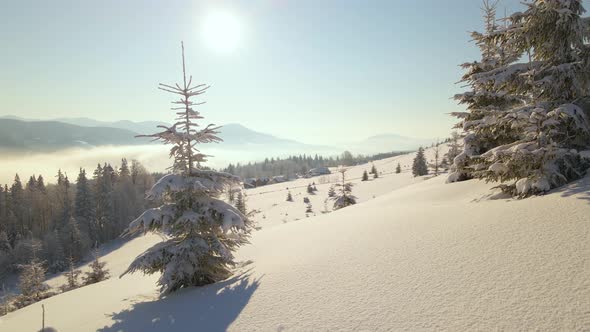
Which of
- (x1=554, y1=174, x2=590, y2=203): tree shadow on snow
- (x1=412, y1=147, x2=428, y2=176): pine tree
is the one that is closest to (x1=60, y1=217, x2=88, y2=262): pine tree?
(x1=554, y1=174, x2=590, y2=203): tree shadow on snow

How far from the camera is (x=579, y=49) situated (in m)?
6.54

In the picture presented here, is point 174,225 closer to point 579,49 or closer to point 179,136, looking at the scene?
point 179,136

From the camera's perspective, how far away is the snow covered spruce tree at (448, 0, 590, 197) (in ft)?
19.7

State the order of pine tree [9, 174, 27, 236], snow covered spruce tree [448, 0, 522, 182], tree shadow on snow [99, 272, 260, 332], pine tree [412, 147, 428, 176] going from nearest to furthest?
tree shadow on snow [99, 272, 260, 332]
snow covered spruce tree [448, 0, 522, 182]
pine tree [9, 174, 27, 236]
pine tree [412, 147, 428, 176]

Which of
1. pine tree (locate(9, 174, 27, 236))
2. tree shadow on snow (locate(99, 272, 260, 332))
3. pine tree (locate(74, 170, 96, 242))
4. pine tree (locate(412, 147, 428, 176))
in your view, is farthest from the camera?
pine tree (locate(412, 147, 428, 176))

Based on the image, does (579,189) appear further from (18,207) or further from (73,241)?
(18,207)

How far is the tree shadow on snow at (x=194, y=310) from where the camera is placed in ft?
15.5

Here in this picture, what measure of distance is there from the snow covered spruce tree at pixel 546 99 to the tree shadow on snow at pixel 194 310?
265 inches

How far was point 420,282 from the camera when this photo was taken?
384 centimetres

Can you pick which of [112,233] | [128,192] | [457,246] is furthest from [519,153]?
[128,192]

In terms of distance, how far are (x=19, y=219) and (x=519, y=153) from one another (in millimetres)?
81478

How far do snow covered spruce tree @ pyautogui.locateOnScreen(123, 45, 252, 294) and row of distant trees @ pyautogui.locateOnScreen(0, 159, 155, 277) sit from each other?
172 ft

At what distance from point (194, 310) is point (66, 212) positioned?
67.9 metres

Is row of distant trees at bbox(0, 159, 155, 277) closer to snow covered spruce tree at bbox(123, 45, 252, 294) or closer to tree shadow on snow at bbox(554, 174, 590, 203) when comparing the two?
snow covered spruce tree at bbox(123, 45, 252, 294)
